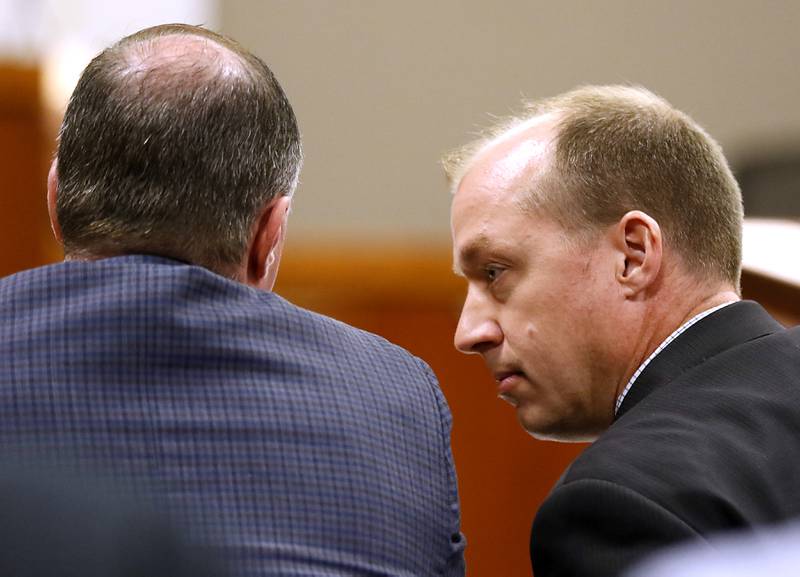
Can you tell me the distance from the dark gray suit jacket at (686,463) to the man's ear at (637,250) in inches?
4.7

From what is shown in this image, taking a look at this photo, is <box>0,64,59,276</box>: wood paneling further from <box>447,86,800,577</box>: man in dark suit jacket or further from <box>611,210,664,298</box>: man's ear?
<box>611,210,664,298</box>: man's ear

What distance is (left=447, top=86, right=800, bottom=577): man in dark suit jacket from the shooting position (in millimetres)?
1727

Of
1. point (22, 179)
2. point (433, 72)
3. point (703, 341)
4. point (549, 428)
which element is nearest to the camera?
point (703, 341)

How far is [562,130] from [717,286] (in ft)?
1.03

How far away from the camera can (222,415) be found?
143 cm

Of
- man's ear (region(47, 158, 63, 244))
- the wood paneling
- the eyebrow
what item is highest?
man's ear (region(47, 158, 63, 244))

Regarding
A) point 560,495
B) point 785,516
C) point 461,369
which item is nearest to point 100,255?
point 560,495

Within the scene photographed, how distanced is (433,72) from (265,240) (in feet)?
16.1

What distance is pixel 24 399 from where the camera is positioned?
139cm

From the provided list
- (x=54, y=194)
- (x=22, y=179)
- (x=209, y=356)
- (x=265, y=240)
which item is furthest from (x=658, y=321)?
(x=22, y=179)

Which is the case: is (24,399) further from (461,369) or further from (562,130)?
(461,369)

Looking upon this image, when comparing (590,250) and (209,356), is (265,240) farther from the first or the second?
(590,250)

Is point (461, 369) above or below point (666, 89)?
below

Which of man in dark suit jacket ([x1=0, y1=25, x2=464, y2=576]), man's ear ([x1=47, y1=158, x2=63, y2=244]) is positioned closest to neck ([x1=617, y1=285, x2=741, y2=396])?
man in dark suit jacket ([x1=0, y1=25, x2=464, y2=576])
